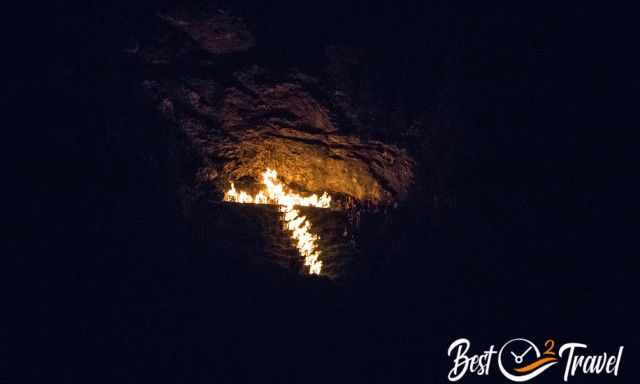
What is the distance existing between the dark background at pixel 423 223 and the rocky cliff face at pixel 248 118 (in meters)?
0.32

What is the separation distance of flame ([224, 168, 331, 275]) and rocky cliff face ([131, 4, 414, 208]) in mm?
160

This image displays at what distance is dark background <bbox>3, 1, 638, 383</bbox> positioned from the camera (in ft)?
11.7

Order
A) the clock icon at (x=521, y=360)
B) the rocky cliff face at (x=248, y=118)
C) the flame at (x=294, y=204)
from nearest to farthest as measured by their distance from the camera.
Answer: the clock icon at (x=521, y=360)
the rocky cliff face at (x=248, y=118)
the flame at (x=294, y=204)

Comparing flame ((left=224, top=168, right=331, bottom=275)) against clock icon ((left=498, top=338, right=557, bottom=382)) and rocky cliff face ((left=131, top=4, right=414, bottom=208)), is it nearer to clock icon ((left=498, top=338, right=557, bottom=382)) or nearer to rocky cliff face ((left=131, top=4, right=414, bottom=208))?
rocky cliff face ((left=131, top=4, right=414, bottom=208))

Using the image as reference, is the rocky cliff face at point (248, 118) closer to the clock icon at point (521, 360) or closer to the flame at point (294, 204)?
the flame at point (294, 204)

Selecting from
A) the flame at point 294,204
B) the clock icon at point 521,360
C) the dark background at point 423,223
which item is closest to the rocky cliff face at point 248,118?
the flame at point 294,204

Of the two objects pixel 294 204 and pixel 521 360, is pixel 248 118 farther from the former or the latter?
pixel 521 360

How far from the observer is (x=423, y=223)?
5125mm

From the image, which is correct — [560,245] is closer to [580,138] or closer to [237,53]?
A: [580,138]

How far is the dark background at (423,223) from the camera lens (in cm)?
356

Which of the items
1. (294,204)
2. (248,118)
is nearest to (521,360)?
(294,204)

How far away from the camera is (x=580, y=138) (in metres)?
4.17

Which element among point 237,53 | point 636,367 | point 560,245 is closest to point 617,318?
point 636,367

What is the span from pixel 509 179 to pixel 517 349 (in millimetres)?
1775
